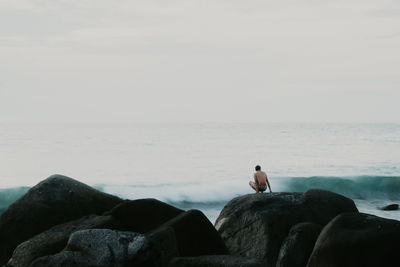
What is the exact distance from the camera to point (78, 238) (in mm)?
5203

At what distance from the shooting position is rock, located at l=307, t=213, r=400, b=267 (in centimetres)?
525

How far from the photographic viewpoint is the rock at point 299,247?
661 cm

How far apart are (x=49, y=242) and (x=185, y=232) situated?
1.55 metres

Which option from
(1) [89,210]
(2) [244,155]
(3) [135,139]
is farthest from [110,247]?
(3) [135,139]

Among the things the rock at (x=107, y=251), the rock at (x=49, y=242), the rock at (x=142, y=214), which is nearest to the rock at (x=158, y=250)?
the rock at (x=107, y=251)

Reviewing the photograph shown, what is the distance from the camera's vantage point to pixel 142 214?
645 cm

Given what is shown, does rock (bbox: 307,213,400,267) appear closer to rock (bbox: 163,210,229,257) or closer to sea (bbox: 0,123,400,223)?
rock (bbox: 163,210,229,257)

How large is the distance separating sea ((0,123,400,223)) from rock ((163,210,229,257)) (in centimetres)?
911

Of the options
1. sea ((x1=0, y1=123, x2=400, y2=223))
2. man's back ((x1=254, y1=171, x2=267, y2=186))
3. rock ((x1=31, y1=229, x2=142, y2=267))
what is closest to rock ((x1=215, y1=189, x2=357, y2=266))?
rock ((x1=31, y1=229, x2=142, y2=267))

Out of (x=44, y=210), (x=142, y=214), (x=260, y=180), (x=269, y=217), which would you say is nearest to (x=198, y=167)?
(x=260, y=180)

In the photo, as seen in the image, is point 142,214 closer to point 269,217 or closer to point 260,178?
point 269,217

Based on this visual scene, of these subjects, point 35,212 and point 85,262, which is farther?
point 35,212

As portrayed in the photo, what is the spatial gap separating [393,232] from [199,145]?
45856mm

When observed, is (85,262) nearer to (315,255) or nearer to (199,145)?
(315,255)
